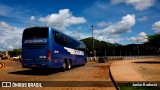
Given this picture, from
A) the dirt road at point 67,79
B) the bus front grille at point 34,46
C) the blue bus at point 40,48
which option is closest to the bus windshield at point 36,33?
the blue bus at point 40,48

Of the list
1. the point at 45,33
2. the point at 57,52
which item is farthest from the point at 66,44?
the point at 45,33

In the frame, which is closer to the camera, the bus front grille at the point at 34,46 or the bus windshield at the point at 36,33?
the bus front grille at the point at 34,46

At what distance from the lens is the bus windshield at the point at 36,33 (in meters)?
18.6

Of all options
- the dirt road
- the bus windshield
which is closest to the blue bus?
the bus windshield

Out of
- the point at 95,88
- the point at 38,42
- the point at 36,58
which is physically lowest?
the point at 95,88

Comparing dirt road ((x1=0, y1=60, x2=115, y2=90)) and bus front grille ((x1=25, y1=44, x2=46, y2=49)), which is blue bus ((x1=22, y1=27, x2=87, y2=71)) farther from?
dirt road ((x1=0, y1=60, x2=115, y2=90))

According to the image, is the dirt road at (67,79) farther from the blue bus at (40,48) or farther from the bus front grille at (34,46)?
the bus front grille at (34,46)

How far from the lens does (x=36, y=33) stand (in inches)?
741

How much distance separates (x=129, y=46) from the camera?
430ft

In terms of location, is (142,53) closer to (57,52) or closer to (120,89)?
(57,52)

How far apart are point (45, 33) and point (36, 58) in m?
2.03

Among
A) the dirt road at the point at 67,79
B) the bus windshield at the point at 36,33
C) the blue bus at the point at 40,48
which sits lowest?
the dirt road at the point at 67,79

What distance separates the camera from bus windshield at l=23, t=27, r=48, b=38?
18.6 m

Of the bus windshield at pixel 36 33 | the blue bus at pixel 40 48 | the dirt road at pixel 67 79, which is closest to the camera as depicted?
the dirt road at pixel 67 79
